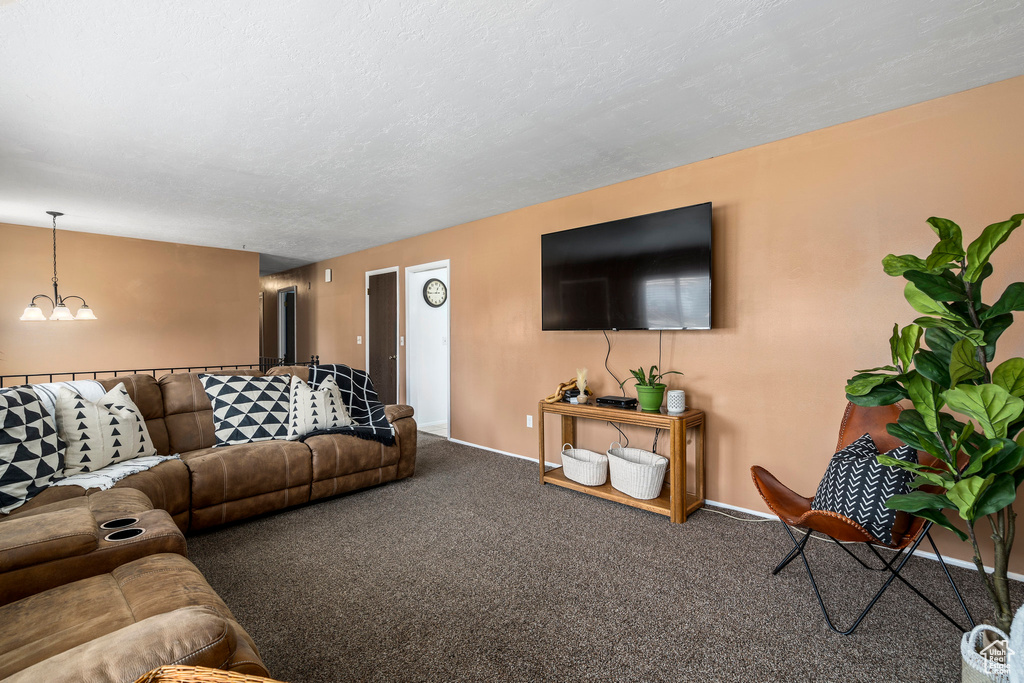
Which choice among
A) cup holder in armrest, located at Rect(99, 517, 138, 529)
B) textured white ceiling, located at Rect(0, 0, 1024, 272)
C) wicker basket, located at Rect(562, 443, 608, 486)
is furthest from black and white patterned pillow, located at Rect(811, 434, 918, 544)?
cup holder in armrest, located at Rect(99, 517, 138, 529)

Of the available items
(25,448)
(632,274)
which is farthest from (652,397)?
(25,448)

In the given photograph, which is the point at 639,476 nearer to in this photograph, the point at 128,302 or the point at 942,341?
the point at 942,341

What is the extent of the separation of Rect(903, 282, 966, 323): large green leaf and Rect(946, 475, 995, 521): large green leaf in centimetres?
53

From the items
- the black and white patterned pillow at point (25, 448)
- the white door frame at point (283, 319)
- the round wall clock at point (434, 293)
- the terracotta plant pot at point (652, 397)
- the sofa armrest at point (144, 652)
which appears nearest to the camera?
the sofa armrest at point (144, 652)

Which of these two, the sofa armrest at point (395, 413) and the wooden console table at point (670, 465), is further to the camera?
the sofa armrest at point (395, 413)

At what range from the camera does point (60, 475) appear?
231cm

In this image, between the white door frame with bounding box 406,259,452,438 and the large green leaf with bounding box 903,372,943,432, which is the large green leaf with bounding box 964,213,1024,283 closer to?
the large green leaf with bounding box 903,372,943,432

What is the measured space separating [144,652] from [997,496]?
7.43 feet

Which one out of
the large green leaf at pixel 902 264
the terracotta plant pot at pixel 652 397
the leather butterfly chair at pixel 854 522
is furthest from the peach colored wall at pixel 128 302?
the large green leaf at pixel 902 264

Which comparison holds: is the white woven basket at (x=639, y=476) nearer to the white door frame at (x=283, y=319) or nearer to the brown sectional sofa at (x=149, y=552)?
the brown sectional sofa at (x=149, y=552)

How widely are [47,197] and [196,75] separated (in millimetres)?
3021

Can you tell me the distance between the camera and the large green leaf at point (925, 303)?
161cm

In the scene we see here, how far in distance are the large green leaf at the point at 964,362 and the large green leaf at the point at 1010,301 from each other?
152 mm

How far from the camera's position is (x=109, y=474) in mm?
2404
